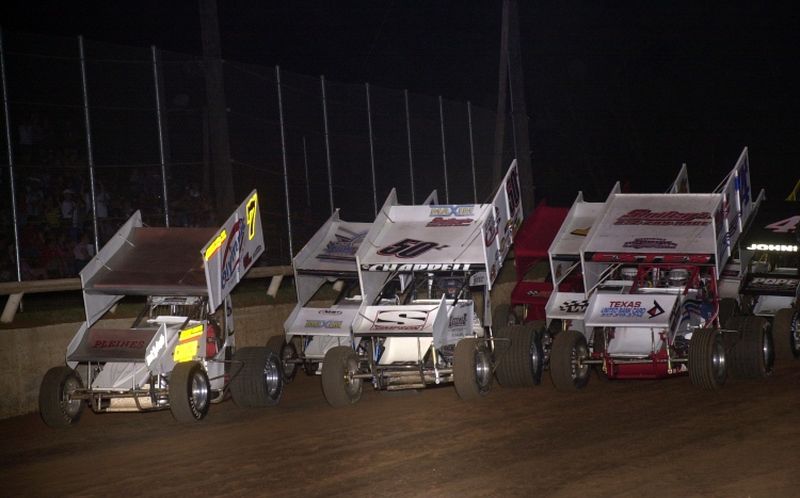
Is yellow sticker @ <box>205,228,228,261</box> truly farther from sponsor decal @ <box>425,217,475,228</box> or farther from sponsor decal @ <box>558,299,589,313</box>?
sponsor decal @ <box>558,299,589,313</box>

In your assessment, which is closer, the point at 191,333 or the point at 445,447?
the point at 445,447

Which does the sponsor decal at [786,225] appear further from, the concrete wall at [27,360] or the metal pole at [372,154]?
the concrete wall at [27,360]

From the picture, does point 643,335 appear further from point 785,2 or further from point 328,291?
point 785,2

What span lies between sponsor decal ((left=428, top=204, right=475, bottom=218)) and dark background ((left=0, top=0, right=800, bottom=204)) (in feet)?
47.7

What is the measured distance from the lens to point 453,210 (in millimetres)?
14312

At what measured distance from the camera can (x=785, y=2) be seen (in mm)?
38219

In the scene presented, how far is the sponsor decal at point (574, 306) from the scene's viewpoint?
561 inches

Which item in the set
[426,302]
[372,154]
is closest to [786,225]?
[426,302]

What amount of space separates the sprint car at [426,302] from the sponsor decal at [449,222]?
0.01 meters

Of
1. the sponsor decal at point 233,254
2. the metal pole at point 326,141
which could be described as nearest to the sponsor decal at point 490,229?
the sponsor decal at point 233,254

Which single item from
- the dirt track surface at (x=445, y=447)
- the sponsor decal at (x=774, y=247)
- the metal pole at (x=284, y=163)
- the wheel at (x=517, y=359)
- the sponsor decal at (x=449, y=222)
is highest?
the metal pole at (x=284, y=163)

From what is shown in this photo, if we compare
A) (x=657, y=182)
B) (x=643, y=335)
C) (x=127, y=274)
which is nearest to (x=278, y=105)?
(x=127, y=274)

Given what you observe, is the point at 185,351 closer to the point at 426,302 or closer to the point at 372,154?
the point at 426,302

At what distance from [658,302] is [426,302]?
9.11 ft
